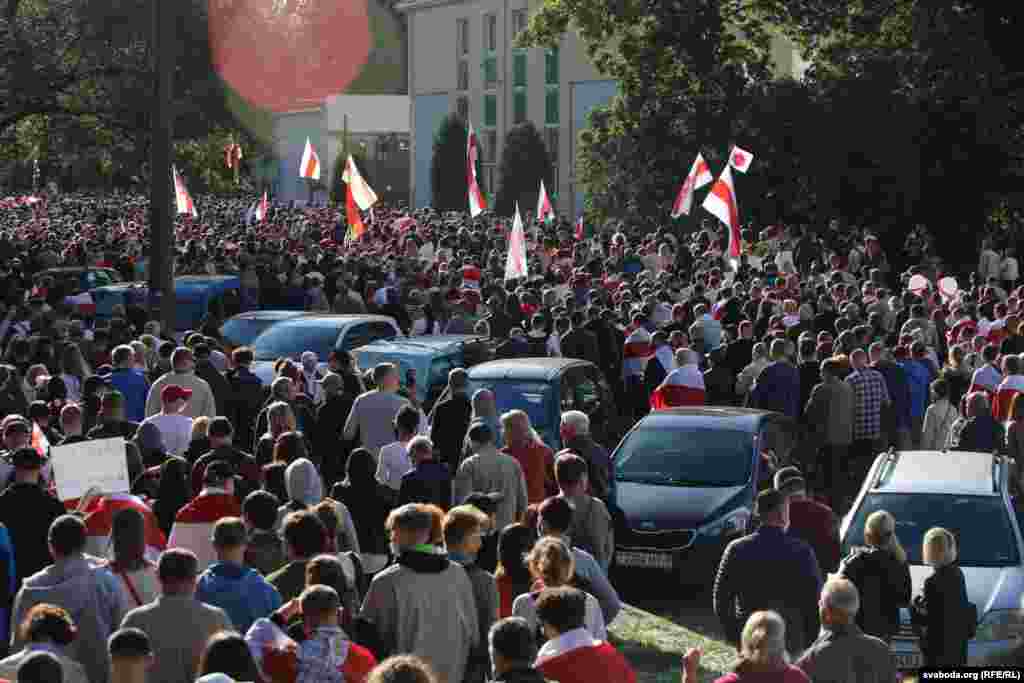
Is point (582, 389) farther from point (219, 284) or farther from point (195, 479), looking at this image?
point (219, 284)

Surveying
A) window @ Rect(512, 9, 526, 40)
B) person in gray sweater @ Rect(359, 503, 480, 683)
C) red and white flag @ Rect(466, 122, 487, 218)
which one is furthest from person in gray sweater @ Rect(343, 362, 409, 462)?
window @ Rect(512, 9, 526, 40)

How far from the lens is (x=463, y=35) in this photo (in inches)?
2963

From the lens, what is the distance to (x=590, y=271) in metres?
27.9

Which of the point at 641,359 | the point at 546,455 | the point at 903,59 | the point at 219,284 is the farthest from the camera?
the point at 903,59

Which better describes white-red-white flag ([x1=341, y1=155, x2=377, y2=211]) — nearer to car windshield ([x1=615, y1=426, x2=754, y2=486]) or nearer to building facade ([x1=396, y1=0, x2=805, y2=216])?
car windshield ([x1=615, y1=426, x2=754, y2=486])

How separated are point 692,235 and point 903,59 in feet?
18.0

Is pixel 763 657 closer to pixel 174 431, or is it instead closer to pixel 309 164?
pixel 174 431

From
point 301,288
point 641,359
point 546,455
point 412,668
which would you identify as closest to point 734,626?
point 546,455

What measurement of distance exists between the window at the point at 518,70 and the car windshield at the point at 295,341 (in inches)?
2015

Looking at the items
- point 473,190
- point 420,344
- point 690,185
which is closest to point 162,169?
point 420,344

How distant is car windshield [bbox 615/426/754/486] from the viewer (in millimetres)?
14664

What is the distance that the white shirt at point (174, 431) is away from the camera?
1270 centimetres

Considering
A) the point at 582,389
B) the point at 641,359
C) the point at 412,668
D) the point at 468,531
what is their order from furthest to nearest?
the point at 641,359
the point at 582,389
the point at 468,531
the point at 412,668

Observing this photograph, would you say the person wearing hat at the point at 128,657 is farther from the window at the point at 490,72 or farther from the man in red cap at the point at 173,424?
the window at the point at 490,72
